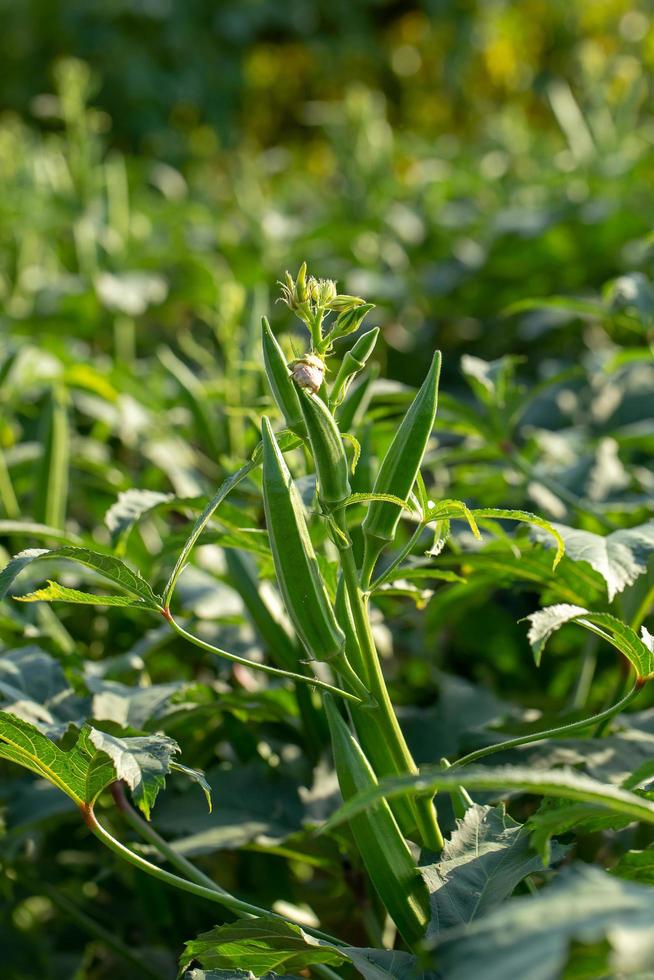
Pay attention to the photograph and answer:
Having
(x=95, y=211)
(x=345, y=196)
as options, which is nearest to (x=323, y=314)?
(x=95, y=211)

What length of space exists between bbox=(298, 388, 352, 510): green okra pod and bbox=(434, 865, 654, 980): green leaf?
13.8 inches

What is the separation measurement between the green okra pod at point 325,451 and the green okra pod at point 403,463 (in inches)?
1.8

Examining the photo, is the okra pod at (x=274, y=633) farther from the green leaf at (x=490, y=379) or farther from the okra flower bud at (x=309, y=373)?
the okra flower bud at (x=309, y=373)

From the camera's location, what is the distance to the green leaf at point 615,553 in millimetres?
948

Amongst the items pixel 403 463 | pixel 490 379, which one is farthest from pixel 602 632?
pixel 490 379

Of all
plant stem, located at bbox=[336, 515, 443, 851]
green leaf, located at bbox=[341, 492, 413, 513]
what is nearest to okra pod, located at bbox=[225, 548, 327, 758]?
plant stem, located at bbox=[336, 515, 443, 851]

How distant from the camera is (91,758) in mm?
868

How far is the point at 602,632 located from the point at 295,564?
227mm

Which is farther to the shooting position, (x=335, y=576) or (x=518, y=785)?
(x=335, y=576)

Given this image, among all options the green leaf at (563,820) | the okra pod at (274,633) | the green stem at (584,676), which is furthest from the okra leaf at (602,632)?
the green stem at (584,676)

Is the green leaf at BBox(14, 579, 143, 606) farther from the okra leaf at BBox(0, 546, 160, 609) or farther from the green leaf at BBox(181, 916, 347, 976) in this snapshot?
the green leaf at BBox(181, 916, 347, 976)

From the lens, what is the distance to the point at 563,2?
5.73 m

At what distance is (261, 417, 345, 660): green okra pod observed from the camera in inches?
31.7

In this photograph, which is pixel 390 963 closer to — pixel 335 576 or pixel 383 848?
pixel 383 848
